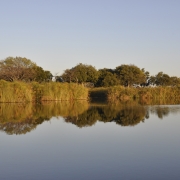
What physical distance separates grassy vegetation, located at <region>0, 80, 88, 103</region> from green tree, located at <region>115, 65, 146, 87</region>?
22388mm

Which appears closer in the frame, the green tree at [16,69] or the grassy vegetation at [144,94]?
the grassy vegetation at [144,94]

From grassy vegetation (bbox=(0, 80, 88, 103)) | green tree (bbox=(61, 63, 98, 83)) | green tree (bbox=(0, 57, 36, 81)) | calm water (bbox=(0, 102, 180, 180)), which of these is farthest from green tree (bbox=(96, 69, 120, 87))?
calm water (bbox=(0, 102, 180, 180))

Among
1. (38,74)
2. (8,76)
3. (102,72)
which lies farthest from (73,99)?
(102,72)

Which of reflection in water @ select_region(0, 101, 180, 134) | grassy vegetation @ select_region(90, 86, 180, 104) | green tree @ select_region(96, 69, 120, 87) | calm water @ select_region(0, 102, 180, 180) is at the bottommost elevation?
calm water @ select_region(0, 102, 180, 180)

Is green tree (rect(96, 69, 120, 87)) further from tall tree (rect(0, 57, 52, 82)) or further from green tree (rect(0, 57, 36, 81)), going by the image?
green tree (rect(0, 57, 36, 81))

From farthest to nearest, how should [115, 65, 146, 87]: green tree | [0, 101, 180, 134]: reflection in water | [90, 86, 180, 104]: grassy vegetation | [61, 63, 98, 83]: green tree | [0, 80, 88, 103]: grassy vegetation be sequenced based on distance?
[115, 65, 146, 87]: green tree, [61, 63, 98, 83]: green tree, [90, 86, 180, 104]: grassy vegetation, [0, 80, 88, 103]: grassy vegetation, [0, 101, 180, 134]: reflection in water

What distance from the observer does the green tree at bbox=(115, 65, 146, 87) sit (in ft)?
175

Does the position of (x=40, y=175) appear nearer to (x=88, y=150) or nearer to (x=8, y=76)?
(x=88, y=150)

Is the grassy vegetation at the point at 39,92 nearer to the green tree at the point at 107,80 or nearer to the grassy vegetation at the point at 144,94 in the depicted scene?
the grassy vegetation at the point at 144,94

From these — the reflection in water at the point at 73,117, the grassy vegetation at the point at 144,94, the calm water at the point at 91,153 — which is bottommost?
the calm water at the point at 91,153

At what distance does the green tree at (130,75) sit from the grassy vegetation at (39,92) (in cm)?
2239

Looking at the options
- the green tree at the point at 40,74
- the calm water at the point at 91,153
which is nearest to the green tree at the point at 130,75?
the green tree at the point at 40,74

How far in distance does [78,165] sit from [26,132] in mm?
5119

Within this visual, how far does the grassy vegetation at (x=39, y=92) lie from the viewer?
90.8 feet
